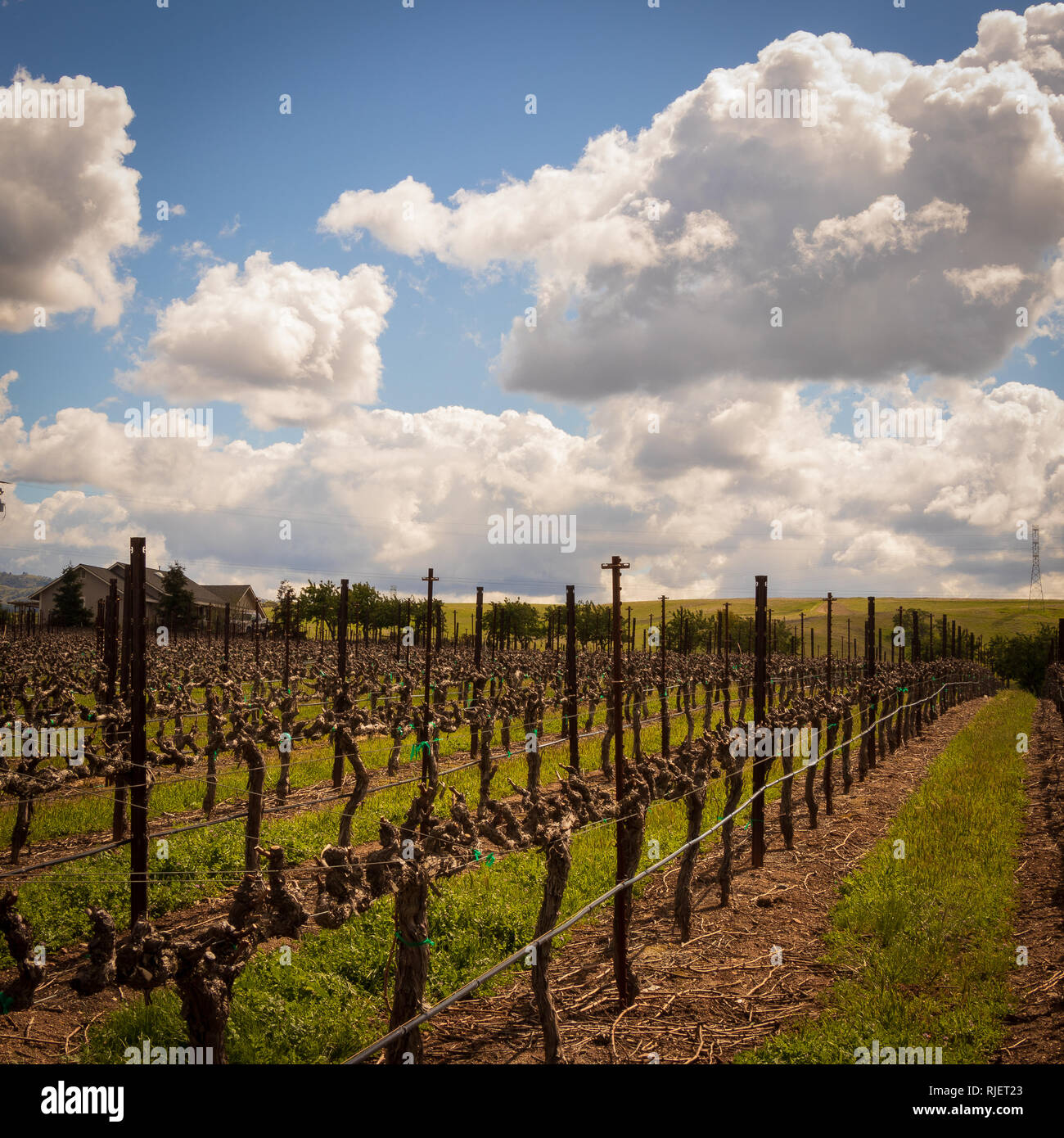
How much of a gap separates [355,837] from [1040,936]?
11075 mm

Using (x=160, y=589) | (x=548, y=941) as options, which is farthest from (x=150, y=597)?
(x=548, y=941)

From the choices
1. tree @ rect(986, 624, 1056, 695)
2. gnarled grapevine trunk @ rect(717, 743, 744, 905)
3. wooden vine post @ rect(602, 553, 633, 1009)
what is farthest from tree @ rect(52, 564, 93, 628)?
tree @ rect(986, 624, 1056, 695)

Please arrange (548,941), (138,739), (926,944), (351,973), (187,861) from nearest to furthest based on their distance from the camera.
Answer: (548,941) → (351,973) → (926,944) → (138,739) → (187,861)

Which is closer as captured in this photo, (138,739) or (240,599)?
(138,739)


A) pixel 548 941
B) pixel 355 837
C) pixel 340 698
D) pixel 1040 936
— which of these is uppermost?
pixel 340 698

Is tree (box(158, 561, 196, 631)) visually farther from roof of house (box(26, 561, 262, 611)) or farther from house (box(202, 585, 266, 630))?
house (box(202, 585, 266, 630))

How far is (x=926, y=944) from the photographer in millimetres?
9023

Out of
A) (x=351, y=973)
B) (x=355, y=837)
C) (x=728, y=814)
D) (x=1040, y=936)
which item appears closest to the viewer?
(x=351, y=973)

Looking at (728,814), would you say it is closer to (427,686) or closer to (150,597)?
(427,686)

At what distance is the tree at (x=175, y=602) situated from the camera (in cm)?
7862

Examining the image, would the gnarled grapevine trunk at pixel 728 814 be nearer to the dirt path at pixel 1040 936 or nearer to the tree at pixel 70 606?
the dirt path at pixel 1040 936

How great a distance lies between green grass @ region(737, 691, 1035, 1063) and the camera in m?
6.93

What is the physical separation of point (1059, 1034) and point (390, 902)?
311 inches
